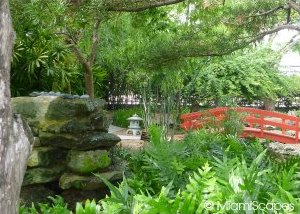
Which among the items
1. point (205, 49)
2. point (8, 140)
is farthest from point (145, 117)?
point (8, 140)

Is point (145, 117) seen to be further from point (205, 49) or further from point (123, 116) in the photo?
point (205, 49)

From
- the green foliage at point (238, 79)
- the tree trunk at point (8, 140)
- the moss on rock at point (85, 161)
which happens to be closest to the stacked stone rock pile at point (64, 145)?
the moss on rock at point (85, 161)

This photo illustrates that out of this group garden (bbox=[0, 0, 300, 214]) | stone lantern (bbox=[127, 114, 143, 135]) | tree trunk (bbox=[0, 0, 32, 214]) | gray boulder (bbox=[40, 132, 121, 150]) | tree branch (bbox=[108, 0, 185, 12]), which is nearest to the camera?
tree trunk (bbox=[0, 0, 32, 214])

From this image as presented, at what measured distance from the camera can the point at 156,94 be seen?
9.01 metres

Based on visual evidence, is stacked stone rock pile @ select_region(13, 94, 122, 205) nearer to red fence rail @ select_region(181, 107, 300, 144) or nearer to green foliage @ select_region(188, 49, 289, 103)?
red fence rail @ select_region(181, 107, 300, 144)

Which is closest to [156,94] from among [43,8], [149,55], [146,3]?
[149,55]

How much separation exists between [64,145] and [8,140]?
10.7 ft

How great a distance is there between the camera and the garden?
1300 millimetres

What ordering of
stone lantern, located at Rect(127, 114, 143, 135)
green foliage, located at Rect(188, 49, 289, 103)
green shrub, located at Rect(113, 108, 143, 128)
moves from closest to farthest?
stone lantern, located at Rect(127, 114, 143, 135), green foliage, located at Rect(188, 49, 289, 103), green shrub, located at Rect(113, 108, 143, 128)

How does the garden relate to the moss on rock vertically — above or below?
above

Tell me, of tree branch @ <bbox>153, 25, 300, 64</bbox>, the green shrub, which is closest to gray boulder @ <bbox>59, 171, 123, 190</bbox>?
tree branch @ <bbox>153, 25, 300, 64</bbox>

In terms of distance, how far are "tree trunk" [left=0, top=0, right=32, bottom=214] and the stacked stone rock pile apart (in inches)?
121

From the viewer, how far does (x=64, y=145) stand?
4363mm

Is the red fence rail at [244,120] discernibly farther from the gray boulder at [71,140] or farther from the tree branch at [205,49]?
the gray boulder at [71,140]
